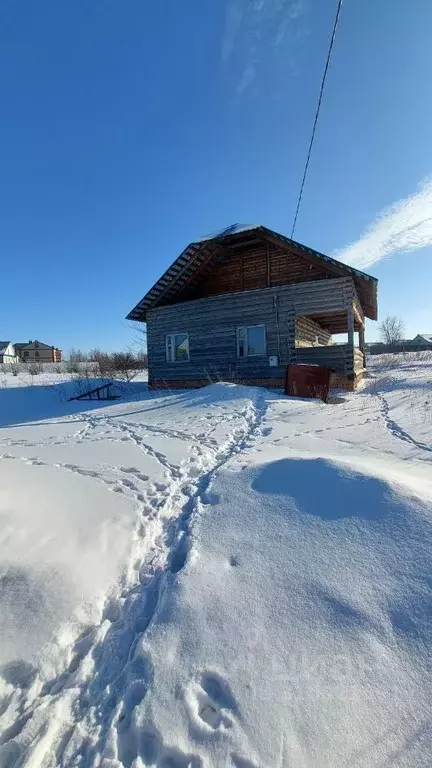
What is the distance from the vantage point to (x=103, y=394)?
16.2 meters

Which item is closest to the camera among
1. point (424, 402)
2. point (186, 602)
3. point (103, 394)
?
point (186, 602)

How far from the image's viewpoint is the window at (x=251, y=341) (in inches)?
548

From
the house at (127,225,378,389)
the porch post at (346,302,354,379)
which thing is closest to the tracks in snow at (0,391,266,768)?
the porch post at (346,302,354,379)

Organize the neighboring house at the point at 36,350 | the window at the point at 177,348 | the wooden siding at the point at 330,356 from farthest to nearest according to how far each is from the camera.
→ the neighboring house at the point at 36,350 < the window at the point at 177,348 < the wooden siding at the point at 330,356

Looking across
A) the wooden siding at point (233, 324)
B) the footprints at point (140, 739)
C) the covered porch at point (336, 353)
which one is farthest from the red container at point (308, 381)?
the footprints at point (140, 739)

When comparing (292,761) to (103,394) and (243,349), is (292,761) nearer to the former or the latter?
(243,349)

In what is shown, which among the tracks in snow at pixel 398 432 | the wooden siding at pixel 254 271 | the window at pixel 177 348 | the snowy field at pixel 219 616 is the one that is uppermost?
the wooden siding at pixel 254 271

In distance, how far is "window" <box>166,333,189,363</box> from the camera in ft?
51.3

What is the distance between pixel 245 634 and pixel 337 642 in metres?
0.48

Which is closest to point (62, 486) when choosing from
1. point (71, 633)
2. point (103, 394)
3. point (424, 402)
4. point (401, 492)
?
point (71, 633)

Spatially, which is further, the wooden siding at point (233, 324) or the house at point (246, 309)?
the wooden siding at point (233, 324)

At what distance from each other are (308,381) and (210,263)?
7395mm

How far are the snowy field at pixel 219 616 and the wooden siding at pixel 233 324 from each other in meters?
9.31

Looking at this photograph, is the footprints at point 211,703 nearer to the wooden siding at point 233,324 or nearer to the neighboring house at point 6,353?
the wooden siding at point 233,324
